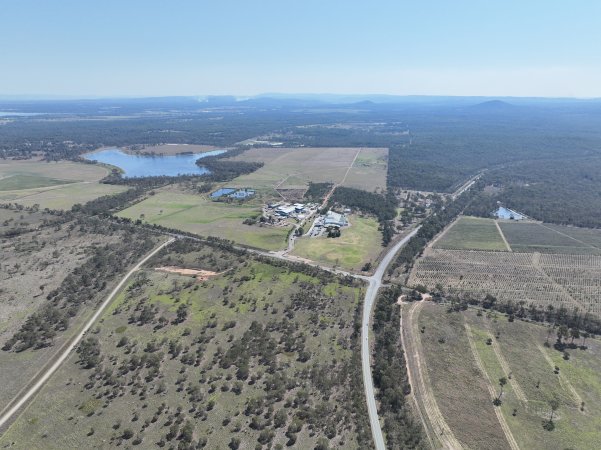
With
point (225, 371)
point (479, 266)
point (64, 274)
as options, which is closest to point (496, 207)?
point (479, 266)

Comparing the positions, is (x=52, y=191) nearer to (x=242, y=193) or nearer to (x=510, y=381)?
(x=242, y=193)

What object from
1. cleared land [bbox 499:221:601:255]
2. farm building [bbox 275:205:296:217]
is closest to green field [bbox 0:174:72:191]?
farm building [bbox 275:205:296:217]

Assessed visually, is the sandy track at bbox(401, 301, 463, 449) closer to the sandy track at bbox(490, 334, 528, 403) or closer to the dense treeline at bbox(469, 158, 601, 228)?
the sandy track at bbox(490, 334, 528, 403)

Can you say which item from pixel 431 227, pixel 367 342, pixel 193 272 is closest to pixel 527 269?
pixel 431 227

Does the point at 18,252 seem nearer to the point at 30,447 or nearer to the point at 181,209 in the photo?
the point at 181,209

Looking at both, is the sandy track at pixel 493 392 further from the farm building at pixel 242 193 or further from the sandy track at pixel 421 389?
the farm building at pixel 242 193
